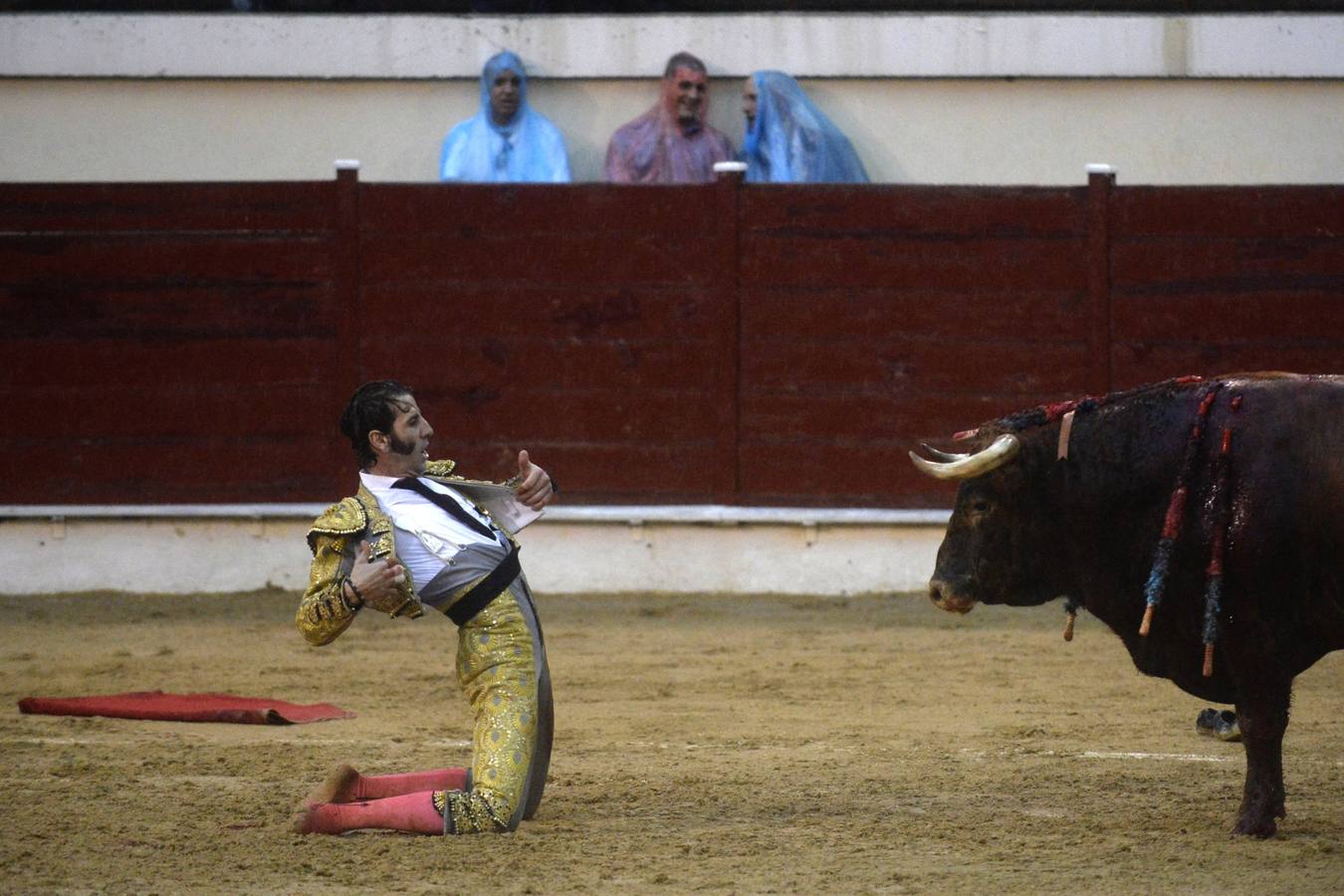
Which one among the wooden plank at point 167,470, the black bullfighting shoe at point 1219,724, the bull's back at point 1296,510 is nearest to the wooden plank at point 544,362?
the wooden plank at point 167,470

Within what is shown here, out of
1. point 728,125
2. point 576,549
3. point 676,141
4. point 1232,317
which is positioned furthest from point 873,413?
point 728,125

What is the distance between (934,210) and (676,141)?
147 centimetres

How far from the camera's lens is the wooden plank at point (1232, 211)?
8711mm

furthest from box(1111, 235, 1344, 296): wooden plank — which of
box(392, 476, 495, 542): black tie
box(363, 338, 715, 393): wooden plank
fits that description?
box(392, 476, 495, 542): black tie

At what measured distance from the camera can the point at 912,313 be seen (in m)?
8.84

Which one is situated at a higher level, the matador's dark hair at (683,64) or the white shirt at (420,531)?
the matador's dark hair at (683,64)

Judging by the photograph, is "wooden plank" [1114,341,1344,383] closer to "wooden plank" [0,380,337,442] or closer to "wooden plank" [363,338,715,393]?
"wooden plank" [363,338,715,393]

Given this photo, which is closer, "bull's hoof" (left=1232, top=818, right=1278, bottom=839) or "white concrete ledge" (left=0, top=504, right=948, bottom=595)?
"bull's hoof" (left=1232, top=818, right=1278, bottom=839)

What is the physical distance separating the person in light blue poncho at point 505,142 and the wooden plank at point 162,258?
1.02 m

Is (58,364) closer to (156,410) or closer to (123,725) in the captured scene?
(156,410)

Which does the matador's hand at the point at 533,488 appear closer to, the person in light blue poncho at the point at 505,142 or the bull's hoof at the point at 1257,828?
the bull's hoof at the point at 1257,828

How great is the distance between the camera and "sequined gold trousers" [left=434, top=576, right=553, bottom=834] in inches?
165

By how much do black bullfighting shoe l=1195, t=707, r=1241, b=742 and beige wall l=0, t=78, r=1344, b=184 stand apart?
15.8ft

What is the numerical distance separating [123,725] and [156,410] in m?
3.53
